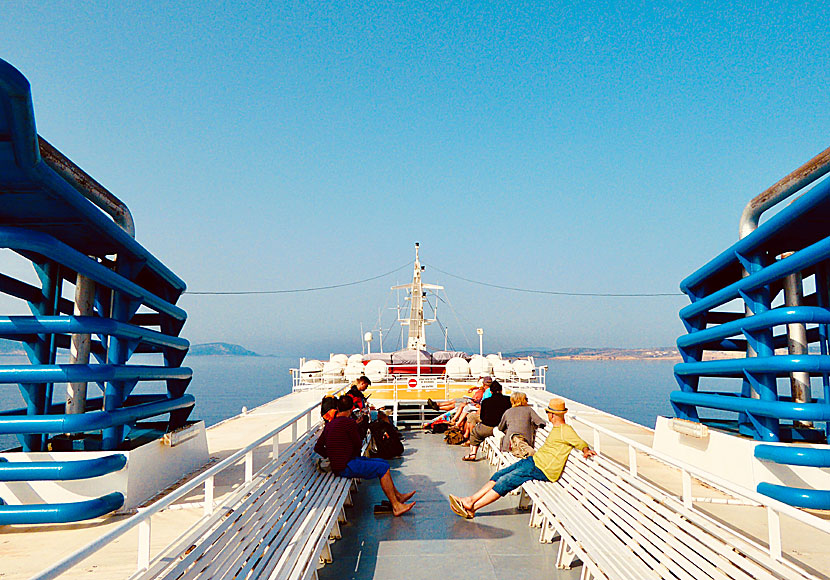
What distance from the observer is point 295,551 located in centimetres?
412

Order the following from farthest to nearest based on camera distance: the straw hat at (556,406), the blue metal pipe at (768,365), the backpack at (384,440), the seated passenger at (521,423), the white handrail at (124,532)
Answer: the backpack at (384,440) → the seated passenger at (521,423) → the straw hat at (556,406) → the blue metal pipe at (768,365) → the white handrail at (124,532)

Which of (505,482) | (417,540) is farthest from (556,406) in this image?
(417,540)

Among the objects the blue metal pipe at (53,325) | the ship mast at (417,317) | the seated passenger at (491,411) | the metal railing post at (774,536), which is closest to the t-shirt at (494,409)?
the seated passenger at (491,411)

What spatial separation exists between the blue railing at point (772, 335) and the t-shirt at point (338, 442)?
4.17 m

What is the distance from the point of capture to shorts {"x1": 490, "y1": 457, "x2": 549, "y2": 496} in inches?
238

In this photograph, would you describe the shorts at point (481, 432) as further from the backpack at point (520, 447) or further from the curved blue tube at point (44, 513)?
the curved blue tube at point (44, 513)

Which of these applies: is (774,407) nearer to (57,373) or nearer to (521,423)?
(521,423)

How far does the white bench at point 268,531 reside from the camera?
9.93ft

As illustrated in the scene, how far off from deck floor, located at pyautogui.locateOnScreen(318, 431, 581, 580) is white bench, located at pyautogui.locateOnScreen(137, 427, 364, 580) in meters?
0.35

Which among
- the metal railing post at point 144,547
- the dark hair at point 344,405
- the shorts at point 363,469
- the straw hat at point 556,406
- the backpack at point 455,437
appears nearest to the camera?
the metal railing post at point 144,547

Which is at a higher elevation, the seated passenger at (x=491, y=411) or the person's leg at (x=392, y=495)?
the seated passenger at (x=491, y=411)

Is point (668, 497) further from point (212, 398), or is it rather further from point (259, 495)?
point (212, 398)

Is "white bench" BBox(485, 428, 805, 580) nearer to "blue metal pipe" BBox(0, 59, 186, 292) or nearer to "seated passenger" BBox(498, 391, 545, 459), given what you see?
"seated passenger" BBox(498, 391, 545, 459)

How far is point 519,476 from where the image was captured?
Answer: 6.05 metres
